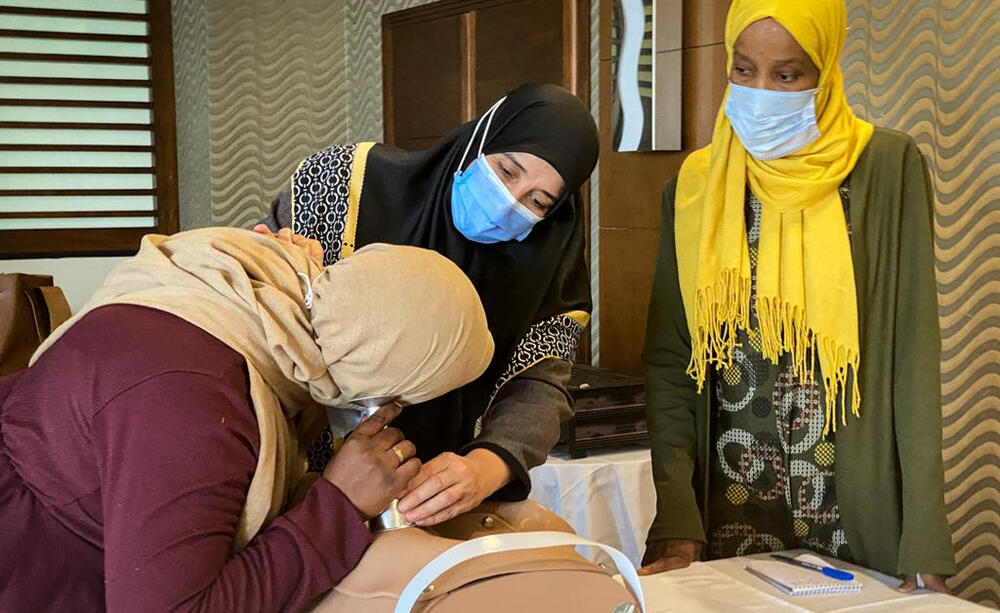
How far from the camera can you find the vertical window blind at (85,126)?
489cm

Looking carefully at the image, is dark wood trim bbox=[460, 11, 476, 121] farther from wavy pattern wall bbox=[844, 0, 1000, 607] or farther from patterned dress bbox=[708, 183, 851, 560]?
patterned dress bbox=[708, 183, 851, 560]

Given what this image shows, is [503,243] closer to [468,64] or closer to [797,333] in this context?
[797,333]

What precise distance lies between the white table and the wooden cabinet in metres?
2.62

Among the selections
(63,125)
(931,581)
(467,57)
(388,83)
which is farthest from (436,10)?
(931,581)

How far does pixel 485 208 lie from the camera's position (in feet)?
5.06

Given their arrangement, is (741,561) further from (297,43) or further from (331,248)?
(297,43)

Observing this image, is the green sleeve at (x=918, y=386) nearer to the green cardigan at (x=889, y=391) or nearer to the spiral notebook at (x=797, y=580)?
the green cardigan at (x=889, y=391)

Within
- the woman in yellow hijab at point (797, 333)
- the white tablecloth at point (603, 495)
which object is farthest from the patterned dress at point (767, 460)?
the white tablecloth at point (603, 495)


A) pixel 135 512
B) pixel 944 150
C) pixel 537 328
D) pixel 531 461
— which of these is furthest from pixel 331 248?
pixel 944 150

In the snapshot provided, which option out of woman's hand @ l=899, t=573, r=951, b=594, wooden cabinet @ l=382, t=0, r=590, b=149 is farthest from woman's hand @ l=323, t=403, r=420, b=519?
wooden cabinet @ l=382, t=0, r=590, b=149

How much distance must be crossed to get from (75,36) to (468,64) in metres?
1.83

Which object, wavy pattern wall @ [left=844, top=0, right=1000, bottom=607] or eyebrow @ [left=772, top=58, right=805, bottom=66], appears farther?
wavy pattern wall @ [left=844, top=0, right=1000, bottom=607]

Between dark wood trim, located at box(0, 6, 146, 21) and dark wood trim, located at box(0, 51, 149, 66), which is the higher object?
dark wood trim, located at box(0, 6, 146, 21)

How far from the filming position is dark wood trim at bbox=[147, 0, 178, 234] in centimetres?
513
